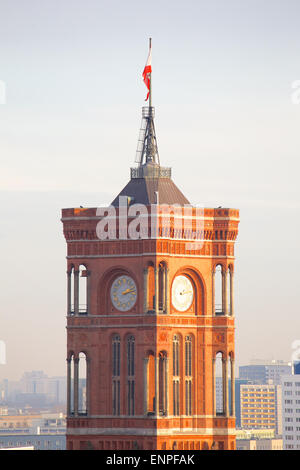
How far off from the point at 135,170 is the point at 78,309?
432 inches

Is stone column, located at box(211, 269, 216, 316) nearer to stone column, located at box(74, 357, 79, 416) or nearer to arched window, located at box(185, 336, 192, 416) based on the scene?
arched window, located at box(185, 336, 192, 416)

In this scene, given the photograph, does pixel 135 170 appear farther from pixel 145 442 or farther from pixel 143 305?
pixel 145 442

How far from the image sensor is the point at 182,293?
443ft

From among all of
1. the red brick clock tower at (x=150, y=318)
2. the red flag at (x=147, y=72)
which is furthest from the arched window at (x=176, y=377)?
the red flag at (x=147, y=72)

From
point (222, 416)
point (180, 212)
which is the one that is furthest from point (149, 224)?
point (222, 416)

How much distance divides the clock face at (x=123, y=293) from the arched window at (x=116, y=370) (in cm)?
233

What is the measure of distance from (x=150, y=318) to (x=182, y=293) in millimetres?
3806

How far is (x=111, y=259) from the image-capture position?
135 metres

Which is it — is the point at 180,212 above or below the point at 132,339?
above

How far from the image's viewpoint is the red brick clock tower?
435ft

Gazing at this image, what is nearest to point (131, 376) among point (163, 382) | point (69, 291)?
point (163, 382)

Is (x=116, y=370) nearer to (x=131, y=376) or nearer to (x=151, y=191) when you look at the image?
(x=131, y=376)
